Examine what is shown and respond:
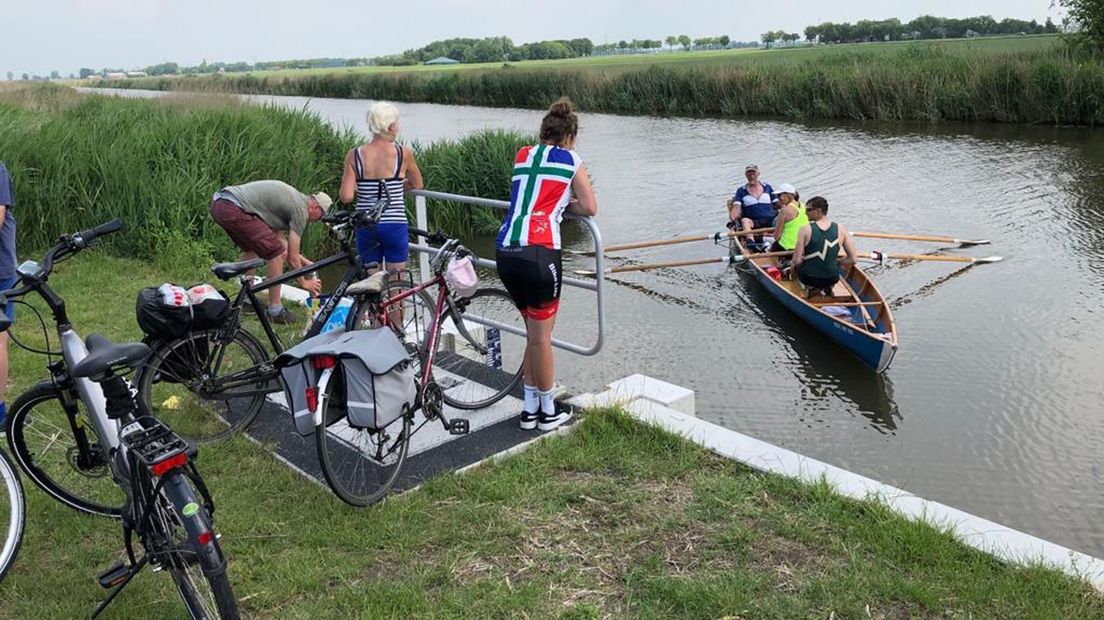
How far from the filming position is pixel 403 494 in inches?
163

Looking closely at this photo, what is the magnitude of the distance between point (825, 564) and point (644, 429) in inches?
55.8

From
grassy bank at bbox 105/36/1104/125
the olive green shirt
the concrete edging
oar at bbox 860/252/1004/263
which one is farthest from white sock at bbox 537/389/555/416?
grassy bank at bbox 105/36/1104/125

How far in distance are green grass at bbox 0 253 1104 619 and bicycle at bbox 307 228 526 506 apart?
0.21m

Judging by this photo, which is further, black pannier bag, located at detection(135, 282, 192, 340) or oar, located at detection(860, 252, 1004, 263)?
oar, located at detection(860, 252, 1004, 263)

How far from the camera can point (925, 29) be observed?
277 feet

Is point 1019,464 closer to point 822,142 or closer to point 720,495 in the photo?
point 720,495

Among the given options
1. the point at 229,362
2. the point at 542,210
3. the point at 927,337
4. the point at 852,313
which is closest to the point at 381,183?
the point at 229,362

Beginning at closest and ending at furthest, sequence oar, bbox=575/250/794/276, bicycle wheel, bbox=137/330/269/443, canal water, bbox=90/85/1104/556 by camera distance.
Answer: bicycle wheel, bbox=137/330/269/443 → canal water, bbox=90/85/1104/556 → oar, bbox=575/250/794/276

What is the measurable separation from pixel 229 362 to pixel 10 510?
1.66 meters

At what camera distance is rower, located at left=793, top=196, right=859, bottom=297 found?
9.63 meters

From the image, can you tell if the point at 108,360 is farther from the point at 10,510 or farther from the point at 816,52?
the point at 816,52

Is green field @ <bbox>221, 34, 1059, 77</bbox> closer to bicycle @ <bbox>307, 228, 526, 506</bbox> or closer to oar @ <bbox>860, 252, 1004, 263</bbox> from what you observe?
oar @ <bbox>860, 252, 1004, 263</bbox>

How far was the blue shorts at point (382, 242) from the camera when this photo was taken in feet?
19.9

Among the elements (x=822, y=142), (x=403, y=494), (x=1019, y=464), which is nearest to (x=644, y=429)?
(x=403, y=494)
